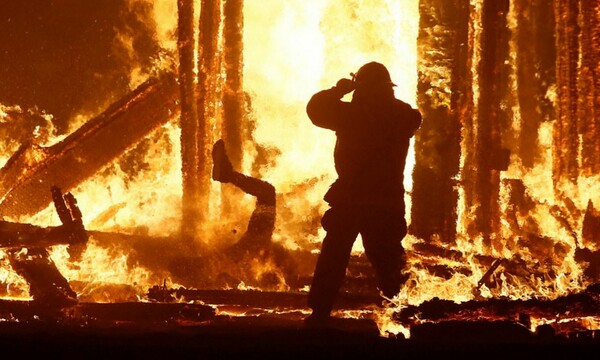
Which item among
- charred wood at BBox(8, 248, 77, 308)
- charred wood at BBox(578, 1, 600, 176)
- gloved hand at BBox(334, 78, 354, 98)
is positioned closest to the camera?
gloved hand at BBox(334, 78, 354, 98)

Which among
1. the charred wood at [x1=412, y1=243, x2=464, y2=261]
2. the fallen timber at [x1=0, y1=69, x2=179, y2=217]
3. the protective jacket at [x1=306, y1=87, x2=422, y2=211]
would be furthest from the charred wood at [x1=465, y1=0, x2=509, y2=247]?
the fallen timber at [x1=0, y1=69, x2=179, y2=217]

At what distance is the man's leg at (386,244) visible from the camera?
14.9 feet

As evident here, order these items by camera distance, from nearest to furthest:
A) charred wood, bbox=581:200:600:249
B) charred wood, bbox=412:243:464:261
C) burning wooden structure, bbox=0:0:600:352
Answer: burning wooden structure, bbox=0:0:600:352 → charred wood, bbox=412:243:464:261 → charred wood, bbox=581:200:600:249

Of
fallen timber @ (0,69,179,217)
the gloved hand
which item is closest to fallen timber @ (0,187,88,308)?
fallen timber @ (0,69,179,217)

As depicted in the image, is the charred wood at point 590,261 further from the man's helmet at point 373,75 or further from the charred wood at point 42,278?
the charred wood at point 42,278

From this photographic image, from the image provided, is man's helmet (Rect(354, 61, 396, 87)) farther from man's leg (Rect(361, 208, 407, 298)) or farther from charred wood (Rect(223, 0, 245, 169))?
charred wood (Rect(223, 0, 245, 169))

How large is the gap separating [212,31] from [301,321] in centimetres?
365

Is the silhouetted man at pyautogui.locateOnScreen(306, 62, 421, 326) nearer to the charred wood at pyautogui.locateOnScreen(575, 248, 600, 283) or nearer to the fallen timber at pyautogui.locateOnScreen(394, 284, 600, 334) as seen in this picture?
the fallen timber at pyautogui.locateOnScreen(394, 284, 600, 334)

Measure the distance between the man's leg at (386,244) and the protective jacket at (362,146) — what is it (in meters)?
0.10

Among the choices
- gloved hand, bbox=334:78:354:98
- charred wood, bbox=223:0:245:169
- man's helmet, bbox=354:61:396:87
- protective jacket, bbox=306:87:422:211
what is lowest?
protective jacket, bbox=306:87:422:211

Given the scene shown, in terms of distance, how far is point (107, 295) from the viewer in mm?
5426

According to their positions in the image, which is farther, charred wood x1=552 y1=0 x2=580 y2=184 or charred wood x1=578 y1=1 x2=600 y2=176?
charred wood x1=552 y1=0 x2=580 y2=184

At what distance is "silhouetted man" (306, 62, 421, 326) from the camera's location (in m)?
4.50

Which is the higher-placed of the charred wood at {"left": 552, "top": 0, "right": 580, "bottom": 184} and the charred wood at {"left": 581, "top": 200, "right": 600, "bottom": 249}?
the charred wood at {"left": 552, "top": 0, "right": 580, "bottom": 184}
